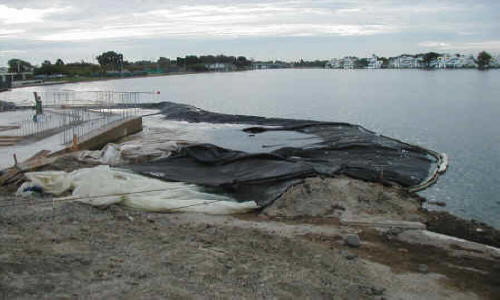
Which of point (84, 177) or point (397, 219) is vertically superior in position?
point (84, 177)

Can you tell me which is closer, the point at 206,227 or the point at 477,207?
the point at 206,227

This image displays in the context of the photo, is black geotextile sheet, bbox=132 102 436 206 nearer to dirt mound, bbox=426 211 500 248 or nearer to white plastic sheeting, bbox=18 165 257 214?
white plastic sheeting, bbox=18 165 257 214

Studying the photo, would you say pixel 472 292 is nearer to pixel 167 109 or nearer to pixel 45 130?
pixel 45 130

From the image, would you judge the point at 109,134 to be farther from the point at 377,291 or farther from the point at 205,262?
the point at 377,291

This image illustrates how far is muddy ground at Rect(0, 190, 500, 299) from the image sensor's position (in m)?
5.51

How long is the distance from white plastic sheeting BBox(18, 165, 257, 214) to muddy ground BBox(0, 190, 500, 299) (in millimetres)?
566

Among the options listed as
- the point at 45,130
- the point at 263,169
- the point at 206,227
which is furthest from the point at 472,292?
the point at 45,130

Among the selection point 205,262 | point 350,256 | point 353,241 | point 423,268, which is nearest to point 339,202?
point 353,241

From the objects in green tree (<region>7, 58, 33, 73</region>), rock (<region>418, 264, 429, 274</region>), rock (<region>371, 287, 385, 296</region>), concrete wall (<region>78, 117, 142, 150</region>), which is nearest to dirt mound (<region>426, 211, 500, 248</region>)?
rock (<region>418, 264, 429, 274</region>)

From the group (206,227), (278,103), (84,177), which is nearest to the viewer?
(206,227)

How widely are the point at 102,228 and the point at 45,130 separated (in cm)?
1301

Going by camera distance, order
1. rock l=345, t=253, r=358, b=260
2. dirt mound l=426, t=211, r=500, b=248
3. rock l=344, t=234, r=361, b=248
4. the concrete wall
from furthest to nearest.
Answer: the concrete wall, dirt mound l=426, t=211, r=500, b=248, rock l=344, t=234, r=361, b=248, rock l=345, t=253, r=358, b=260

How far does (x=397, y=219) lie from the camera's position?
31.6 feet

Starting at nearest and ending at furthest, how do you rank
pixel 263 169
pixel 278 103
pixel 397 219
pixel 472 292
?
pixel 472 292, pixel 397 219, pixel 263 169, pixel 278 103
